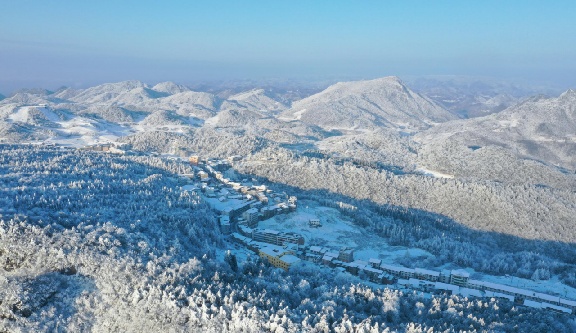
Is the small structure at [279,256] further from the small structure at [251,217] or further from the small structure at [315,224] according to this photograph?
the small structure at [315,224]

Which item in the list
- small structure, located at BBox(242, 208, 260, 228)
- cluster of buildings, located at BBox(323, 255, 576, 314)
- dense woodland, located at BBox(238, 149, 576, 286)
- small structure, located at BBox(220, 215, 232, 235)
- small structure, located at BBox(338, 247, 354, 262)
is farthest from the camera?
small structure, located at BBox(242, 208, 260, 228)

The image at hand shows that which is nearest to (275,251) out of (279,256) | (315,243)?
(279,256)

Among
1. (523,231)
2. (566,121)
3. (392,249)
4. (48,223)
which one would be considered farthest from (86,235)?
(566,121)

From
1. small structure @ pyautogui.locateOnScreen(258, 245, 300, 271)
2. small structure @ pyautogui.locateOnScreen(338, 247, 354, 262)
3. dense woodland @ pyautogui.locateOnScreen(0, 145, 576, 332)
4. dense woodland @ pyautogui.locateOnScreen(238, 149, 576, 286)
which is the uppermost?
dense woodland @ pyautogui.locateOnScreen(0, 145, 576, 332)

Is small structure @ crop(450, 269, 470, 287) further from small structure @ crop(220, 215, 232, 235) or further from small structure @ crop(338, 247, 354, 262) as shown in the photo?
small structure @ crop(220, 215, 232, 235)

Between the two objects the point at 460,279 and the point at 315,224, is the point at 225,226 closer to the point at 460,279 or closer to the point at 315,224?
the point at 315,224

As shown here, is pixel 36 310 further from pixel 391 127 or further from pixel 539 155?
pixel 391 127

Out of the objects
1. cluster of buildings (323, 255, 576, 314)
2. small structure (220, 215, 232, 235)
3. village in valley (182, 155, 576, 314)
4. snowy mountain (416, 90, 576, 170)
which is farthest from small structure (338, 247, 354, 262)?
snowy mountain (416, 90, 576, 170)

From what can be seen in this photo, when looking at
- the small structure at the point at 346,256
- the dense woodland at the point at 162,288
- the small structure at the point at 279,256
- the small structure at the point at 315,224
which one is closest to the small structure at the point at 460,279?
the dense woodland at the point at 162,288
